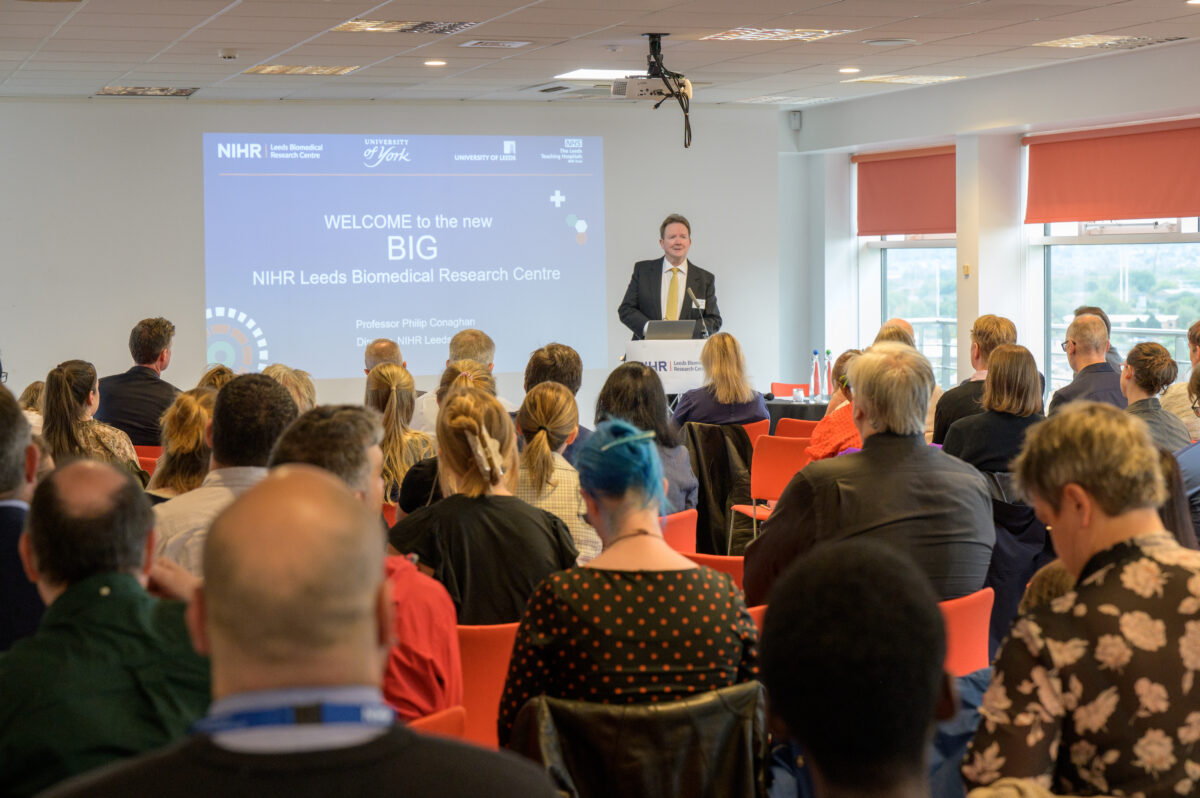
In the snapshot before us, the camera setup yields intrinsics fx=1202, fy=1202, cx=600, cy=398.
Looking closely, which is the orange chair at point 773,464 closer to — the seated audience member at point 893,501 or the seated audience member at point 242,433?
the seated audience member at point 893,501

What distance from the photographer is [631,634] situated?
85.4 inches

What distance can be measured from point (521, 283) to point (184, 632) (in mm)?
9345

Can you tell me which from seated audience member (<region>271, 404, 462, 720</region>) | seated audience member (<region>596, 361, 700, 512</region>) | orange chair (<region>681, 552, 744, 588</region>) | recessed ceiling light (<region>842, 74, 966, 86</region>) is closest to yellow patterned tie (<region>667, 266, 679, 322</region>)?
recessed ceiling light (<region>842, 74, 966, 86</region>)

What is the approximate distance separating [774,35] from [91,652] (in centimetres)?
680

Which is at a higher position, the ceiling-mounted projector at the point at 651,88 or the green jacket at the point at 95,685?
the ceiling-mounted projector at the point at 651,88

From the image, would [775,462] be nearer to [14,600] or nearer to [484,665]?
[484,665]

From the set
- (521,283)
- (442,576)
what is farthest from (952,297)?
(442,576)

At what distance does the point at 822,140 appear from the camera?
12.1 m

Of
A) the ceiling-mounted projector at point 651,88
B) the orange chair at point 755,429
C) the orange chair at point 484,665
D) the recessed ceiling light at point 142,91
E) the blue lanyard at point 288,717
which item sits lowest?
the orange chair at point 484,665

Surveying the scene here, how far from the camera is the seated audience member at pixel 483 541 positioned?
113 inches

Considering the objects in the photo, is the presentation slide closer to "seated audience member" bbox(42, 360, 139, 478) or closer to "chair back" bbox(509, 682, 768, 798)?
"seated audience member" bbox(42, 360, 139, 478)

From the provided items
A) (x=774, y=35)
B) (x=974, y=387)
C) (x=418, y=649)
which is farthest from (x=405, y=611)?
(x=774, y=35)

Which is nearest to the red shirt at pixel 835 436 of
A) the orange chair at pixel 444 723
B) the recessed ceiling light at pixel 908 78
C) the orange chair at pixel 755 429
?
the orange chair at pixel 755 429

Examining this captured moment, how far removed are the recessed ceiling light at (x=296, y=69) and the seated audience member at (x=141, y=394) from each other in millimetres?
3048
